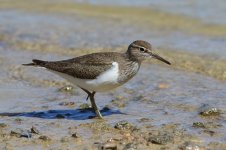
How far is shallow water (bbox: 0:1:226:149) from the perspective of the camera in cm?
854

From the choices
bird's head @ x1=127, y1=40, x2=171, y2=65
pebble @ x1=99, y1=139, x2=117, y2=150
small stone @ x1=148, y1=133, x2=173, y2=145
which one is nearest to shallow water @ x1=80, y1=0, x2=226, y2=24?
bird's head @ x1=127, y1=40, x2=171, y2=65

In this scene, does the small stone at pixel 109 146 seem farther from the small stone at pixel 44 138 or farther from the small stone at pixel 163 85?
the small stone at pixel 163 85

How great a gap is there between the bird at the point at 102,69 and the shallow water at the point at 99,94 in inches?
20.5

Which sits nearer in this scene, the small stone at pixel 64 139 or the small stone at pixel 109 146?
the small stone at pixel 109 146

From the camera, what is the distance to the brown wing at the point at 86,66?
342 inches

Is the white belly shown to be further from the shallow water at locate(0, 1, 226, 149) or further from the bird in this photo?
the shallow water at locate(0, 1, 226, 149)

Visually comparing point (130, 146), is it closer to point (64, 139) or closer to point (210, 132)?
point (64, 139)

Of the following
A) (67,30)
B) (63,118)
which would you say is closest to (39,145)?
(63,118)

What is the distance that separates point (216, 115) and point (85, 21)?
7.75 metres

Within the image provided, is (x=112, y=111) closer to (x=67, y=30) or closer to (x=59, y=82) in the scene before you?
(x=59, y=82)

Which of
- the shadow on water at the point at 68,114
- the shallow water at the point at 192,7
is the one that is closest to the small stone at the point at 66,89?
the shadow on water at the point at 68,114

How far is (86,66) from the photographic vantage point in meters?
8.83

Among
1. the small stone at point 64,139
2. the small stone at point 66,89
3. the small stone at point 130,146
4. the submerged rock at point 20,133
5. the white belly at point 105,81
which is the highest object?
the white belly at point 105,81

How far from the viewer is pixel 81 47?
1349 centimetres
